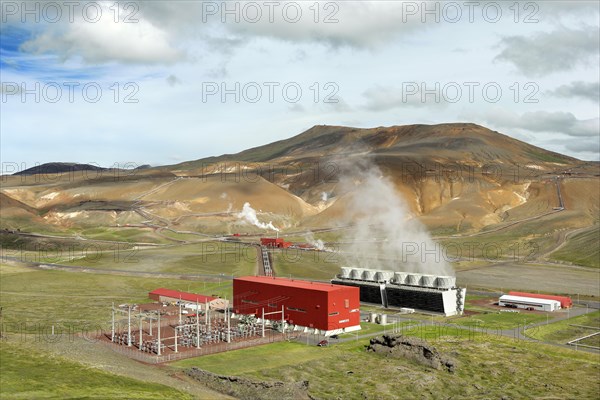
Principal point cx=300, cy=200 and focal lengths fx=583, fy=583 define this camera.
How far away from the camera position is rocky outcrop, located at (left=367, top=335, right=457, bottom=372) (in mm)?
62625

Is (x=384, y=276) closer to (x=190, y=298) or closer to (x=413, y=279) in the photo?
(x=413, y=279)

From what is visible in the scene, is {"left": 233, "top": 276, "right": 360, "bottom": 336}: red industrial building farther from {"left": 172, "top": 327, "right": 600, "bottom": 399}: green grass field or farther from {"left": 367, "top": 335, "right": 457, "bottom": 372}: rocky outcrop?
{"left": 367, "top": 335, "right": 457, "bottom": 372}: rocky outcrop

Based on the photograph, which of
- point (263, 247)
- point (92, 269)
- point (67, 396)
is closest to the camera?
point (67, 396)

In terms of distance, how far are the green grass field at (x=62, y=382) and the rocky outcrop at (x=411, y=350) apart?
28.4 m

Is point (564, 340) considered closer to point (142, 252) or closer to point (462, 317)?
point (462, 317)

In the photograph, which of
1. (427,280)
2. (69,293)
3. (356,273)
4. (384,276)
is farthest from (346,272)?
(69,293)

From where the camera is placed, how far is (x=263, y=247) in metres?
168

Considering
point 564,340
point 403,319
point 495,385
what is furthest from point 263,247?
point 495,385

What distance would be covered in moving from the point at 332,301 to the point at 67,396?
4025 centimetres

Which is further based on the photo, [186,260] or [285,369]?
[186,260]

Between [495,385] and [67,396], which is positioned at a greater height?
[67,396]

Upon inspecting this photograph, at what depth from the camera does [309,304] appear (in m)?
77.9

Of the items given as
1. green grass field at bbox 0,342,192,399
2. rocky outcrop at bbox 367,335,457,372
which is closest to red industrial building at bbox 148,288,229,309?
rocky outcrop at bbox 367,335,457,372

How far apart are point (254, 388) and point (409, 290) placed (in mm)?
51378
